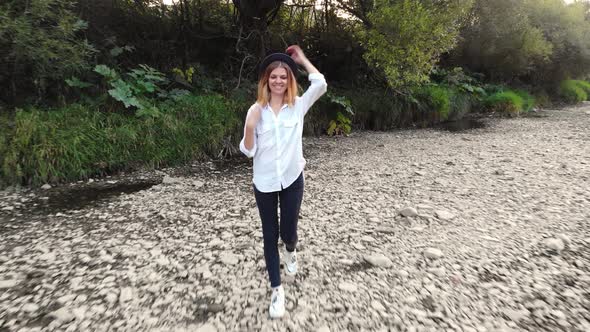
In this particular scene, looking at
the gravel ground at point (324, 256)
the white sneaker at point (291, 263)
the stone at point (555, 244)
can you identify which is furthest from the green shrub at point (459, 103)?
the white sneaker at point (291, 263)

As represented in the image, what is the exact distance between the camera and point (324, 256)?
3432mm

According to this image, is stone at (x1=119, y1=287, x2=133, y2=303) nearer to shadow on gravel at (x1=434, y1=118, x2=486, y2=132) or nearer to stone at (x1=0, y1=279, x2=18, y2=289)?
stone at (x1=0, y1=279, x2=18, y2=289)

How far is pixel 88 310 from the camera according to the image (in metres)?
2.60

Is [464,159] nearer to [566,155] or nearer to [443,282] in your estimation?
[566,155]

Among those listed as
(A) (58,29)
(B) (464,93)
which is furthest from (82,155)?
(B) (464,93)

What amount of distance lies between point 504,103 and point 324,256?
57.3ft

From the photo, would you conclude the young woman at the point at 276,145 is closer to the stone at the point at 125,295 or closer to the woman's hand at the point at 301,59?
the woman's hand at the point at 301,59

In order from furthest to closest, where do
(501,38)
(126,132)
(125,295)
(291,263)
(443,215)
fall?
(501,38), (126,132), (443,215), (291,263), (125,295)

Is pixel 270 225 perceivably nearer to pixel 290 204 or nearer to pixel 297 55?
pixel 290 204

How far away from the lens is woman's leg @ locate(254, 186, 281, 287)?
7.98 feet

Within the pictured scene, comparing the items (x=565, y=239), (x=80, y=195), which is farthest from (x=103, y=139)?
(x=565, y=239)

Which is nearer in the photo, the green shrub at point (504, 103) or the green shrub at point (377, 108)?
the green shrub at point (377, 108)

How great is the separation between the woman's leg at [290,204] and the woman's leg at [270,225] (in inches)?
3.3

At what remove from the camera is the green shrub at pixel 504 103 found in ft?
53.5
